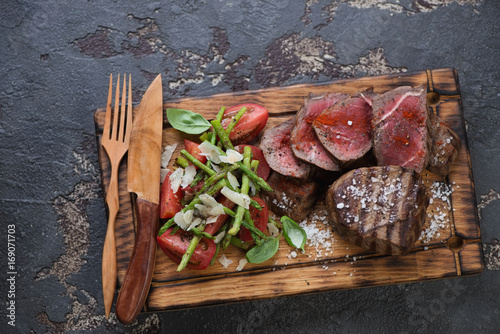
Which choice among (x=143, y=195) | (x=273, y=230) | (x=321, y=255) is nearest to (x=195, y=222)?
(x=143, y=195)

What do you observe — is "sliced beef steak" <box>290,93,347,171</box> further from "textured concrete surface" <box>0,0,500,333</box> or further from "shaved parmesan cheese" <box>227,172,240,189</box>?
"textured concrete surface" <box>0,0,500,333</box>

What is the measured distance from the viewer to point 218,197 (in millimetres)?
3070

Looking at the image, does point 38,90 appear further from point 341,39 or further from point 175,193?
point 341,39

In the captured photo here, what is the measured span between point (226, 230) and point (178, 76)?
1.46 m

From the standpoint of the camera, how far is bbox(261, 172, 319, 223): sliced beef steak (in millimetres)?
3125

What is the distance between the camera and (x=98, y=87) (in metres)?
3.74

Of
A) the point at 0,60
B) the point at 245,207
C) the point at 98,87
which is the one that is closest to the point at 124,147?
the point at 98,87

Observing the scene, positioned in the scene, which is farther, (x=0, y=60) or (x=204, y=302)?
(x=0, y=60)

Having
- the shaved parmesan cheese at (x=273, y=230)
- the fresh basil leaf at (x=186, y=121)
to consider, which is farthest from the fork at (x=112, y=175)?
the shaved parmesan cheese at (x=273, y=230)

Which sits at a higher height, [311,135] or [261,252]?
[311,135]

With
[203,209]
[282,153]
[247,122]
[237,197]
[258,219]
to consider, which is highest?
[247,122]

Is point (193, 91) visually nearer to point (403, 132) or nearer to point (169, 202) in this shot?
point (169, 202)

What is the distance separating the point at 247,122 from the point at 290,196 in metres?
0.62

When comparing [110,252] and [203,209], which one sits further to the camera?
[110,252]
